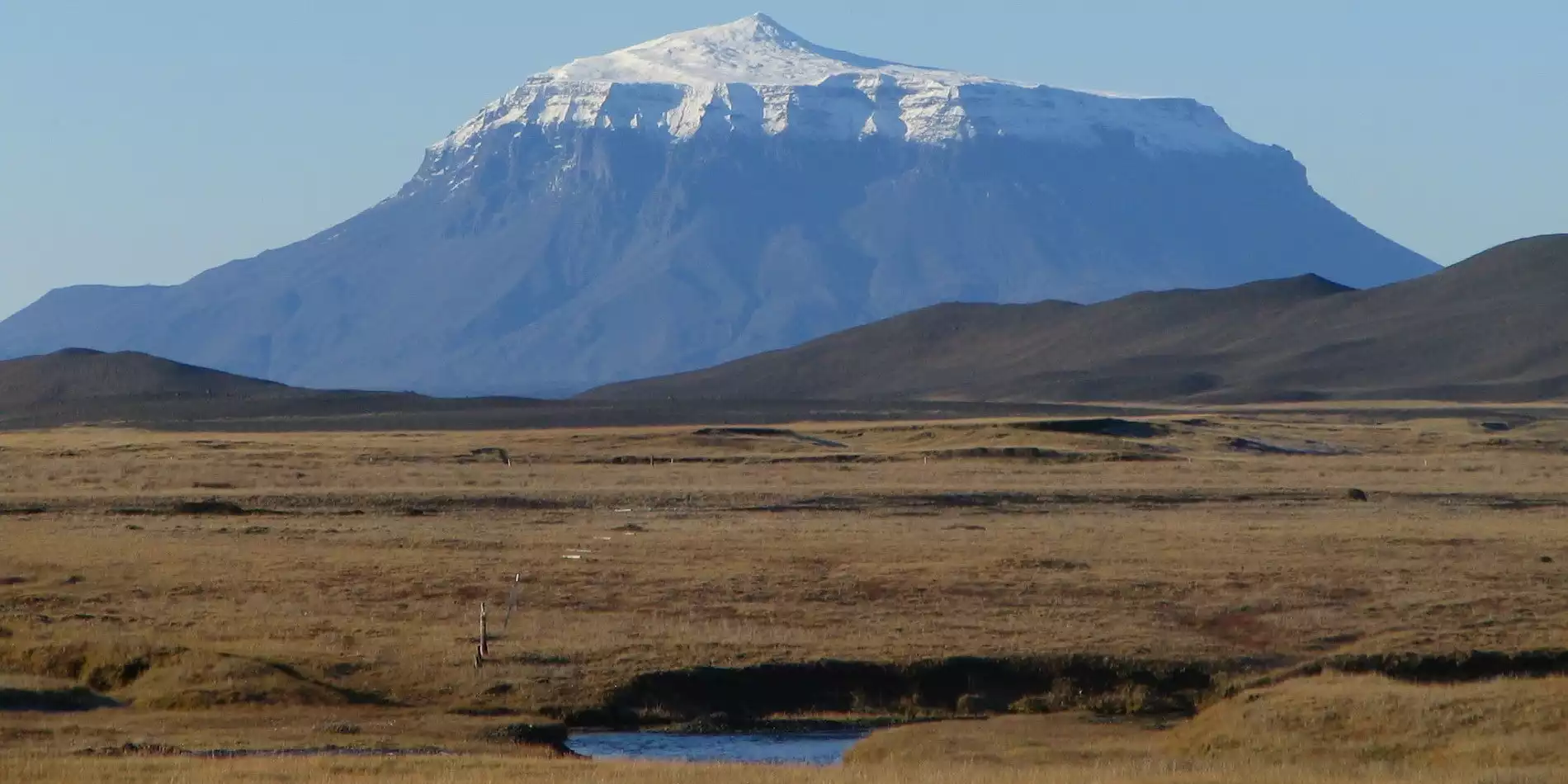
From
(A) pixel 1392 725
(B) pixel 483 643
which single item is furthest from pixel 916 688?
(A) pixel 1392 725

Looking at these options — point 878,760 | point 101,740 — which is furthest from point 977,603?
point 101,740

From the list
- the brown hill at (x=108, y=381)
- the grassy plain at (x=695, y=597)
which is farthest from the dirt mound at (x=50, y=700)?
the brown hill at (x=108, y=381)

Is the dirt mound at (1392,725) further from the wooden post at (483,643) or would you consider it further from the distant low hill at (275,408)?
the distant low hill at (275,408)

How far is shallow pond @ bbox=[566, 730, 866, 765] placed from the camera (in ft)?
91.1

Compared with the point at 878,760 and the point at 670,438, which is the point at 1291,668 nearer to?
the point at 878,760

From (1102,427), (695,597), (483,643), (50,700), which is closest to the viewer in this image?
(50,700)

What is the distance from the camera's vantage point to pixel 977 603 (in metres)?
36.9

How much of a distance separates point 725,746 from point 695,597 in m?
9.15

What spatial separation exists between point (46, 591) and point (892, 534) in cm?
1857

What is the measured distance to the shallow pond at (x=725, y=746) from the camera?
27.8 meters

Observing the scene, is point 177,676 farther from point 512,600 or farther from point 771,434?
point 771,434

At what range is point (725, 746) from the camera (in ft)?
94.1

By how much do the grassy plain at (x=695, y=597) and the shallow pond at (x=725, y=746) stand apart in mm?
840

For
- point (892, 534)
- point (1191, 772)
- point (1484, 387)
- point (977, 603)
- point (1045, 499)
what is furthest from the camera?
point (1484, 387)
